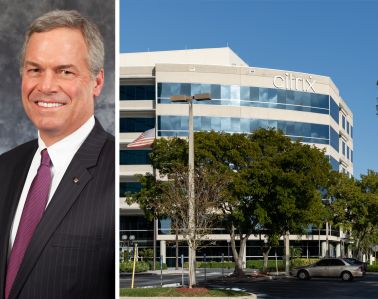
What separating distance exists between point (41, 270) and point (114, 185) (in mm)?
826

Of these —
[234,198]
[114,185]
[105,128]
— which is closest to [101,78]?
[105,128]

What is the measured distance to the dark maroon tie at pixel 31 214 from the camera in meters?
5.41

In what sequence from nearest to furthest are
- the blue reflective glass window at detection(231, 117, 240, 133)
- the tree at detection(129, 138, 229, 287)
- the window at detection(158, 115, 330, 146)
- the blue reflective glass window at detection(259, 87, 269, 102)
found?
the tree at detection(129, 138, 229, 287) < the window at detection(158, 115, 330, 146) < the blue reflective glass window at detection(231, 117, 240, 133) < the blue reflective glass window at detection(259, 87, 269, 102)

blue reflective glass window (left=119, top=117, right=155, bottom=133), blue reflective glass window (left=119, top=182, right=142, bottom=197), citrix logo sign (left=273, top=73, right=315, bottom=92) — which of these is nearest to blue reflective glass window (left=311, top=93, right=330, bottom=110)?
citrix logo sign (left=273, top=73, right=315, bottom=92)

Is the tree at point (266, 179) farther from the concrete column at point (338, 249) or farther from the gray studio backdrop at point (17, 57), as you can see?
the concrete column at point (338, 249)

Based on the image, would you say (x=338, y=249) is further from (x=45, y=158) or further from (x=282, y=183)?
(x=45, y=158)

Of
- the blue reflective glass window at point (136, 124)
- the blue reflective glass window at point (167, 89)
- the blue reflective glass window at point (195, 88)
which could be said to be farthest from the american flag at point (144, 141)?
the blue reflective glass window at point (136, 124)

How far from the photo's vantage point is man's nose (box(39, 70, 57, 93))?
554 centimetres

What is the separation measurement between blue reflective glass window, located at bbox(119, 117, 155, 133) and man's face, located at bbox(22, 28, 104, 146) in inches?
1985

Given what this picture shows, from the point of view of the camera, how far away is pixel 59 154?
222 inches

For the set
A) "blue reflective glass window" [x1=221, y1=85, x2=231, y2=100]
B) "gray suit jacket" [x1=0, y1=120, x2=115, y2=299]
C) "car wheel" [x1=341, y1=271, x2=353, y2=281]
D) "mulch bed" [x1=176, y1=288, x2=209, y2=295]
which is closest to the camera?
"gray suit jacket" [x1=0, y1=120, x2=115, y2=299]

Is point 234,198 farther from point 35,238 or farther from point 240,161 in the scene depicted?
point 35,238

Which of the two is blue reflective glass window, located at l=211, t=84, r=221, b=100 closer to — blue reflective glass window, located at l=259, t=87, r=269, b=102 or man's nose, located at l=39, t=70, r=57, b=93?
blue reflective glass window, located at l=259, t=87, r=269, b=102

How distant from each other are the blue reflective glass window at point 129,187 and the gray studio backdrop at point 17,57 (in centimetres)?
4872
